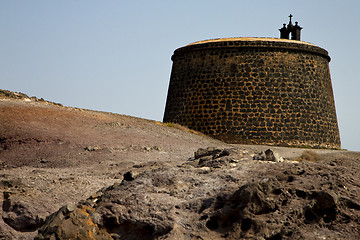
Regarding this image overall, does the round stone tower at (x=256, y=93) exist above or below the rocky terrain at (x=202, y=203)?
above

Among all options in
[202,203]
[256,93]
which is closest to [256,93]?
[256,93]

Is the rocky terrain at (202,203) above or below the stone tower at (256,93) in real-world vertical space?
below

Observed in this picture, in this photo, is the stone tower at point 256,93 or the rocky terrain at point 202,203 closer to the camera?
the rocky terrain at point 202,203

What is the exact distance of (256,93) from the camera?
1955 cm

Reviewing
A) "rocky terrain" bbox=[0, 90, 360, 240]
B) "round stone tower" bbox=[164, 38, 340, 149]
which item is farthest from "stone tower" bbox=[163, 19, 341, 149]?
"rocky terrain" bbox=[0, 90, 360, 240]

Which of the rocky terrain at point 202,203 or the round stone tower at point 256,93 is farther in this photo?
the round stone tower at point 256,93

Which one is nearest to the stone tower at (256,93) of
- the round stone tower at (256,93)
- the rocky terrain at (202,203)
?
the round stone tower at (256,93)

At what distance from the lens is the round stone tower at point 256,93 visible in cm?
1938

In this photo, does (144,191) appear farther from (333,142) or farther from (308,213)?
(333,142)

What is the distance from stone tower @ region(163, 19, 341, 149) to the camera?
1938cm

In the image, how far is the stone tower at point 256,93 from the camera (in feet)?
63.6

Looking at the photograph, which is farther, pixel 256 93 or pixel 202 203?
pixel 256 93

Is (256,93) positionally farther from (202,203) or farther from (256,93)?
(202,203)

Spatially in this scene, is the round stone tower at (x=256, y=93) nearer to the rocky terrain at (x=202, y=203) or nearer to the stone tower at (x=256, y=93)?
the stone tower at (x=256, y=93)
